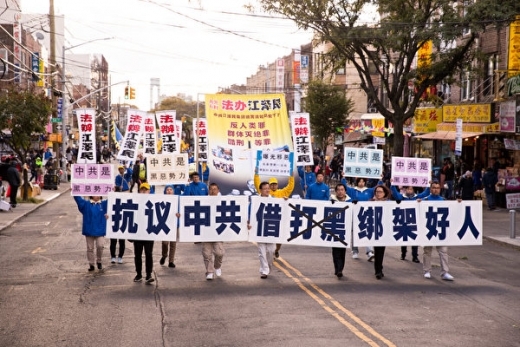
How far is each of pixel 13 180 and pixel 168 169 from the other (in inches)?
474

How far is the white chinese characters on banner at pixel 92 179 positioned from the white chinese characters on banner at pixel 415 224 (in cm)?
500

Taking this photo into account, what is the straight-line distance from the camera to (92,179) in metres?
15.6

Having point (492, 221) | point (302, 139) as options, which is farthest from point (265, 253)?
point (492, 221)

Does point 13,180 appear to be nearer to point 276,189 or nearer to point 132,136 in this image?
point 132,136

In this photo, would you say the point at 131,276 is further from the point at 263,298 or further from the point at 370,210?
the point at 370,210

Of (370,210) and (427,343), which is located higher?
(370,210)

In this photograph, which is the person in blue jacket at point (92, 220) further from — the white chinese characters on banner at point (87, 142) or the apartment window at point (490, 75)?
the apartment window at point (490, 75)

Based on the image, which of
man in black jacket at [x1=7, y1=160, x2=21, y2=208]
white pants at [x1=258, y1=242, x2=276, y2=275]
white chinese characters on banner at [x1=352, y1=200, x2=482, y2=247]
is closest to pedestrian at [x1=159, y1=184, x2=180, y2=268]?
white pants at [x1=258, y1=242, x2=276, y2=275]

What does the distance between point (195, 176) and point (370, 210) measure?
4548 mm

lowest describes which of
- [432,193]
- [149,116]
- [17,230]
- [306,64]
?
[17,230]

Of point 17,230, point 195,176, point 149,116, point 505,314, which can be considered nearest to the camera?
point 505,314

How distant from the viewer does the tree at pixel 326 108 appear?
5756cm

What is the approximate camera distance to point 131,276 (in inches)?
562

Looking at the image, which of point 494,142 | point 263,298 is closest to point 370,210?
point 263,298
